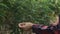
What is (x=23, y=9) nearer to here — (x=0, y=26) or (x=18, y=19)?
(x=18, y=19)

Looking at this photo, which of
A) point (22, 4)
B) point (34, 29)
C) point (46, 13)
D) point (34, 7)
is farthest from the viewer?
point (46, 13)

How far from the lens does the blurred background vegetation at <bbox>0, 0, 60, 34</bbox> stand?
1.88 m

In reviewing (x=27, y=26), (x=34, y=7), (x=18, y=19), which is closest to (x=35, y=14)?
(x=34, y=7)

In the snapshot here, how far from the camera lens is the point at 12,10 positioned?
1.92m

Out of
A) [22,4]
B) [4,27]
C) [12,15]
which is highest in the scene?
[22,4]

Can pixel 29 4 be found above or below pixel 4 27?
above

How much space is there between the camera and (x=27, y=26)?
963 millimetres

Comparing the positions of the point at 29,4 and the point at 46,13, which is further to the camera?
the point at 46,13

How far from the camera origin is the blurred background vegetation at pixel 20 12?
188 cm

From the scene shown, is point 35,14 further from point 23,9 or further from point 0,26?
point 0,26

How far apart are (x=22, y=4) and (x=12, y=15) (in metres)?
0.17

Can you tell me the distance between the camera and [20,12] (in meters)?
1.92

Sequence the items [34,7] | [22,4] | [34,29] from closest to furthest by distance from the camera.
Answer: [34,29]
[22,4]
[34,7]

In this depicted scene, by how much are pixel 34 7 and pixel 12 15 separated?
0.79ft
